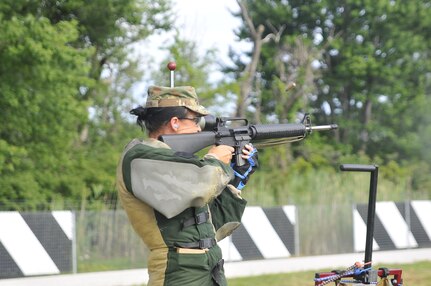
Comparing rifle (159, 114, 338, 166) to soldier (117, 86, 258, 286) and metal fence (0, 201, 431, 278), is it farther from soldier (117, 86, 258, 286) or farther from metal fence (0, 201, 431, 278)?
metal fence (0, 201, 431, 278)

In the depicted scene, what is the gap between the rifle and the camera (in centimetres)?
464

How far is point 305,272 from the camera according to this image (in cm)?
1395

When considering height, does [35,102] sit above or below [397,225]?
above

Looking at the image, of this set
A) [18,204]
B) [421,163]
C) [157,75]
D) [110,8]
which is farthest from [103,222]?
[421,163]

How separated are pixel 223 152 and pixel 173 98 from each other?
1.30 ft

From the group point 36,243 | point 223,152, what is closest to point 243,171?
point 223,152

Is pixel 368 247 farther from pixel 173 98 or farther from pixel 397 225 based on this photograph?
pixel 397 225

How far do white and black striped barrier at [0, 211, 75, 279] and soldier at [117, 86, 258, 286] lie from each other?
23.2 feet

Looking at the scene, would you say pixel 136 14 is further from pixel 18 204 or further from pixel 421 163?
pixel 421 163

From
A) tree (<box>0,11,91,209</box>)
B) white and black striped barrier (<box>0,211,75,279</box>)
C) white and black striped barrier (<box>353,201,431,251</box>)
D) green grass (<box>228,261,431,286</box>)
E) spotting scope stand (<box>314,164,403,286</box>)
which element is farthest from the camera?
tree (<box>0,11,91,209</box>)

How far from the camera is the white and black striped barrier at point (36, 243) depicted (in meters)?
11.4

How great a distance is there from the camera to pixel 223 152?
4742 mm

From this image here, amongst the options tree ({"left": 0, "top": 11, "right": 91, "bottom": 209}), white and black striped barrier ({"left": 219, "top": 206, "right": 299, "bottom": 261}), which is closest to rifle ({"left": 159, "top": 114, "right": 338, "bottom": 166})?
white and black striped barrier ({"left": 219, "top": 206, "right": 299, "bottom": 261})

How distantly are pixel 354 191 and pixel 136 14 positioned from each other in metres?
7.35
